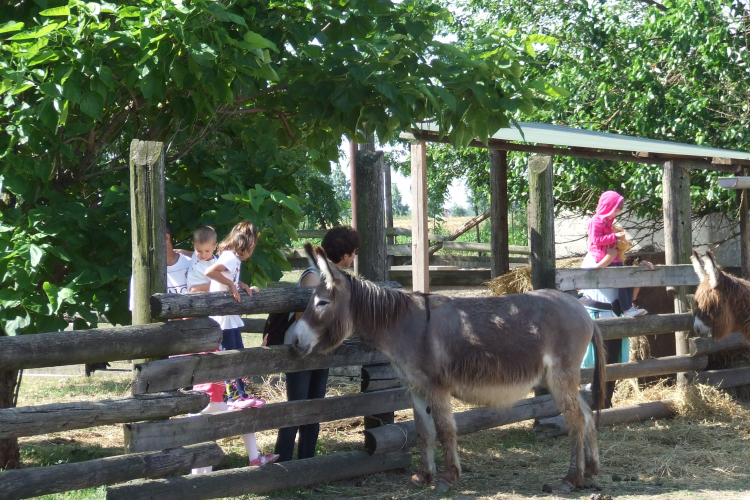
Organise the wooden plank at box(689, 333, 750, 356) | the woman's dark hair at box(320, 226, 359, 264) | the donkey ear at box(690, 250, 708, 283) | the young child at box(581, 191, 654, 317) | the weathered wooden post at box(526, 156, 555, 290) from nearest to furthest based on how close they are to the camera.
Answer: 1. the woman's dark hair at box(320, 226, 359, 264)
2. the weathered wooden post at box(526, 156, 555, 290)
3. the donkey ear at box(690, 250, 708, 283)
4. the young child at box(581, 191, 654, 317)
5. the wooden plank at box(689, 333, 750, 356)

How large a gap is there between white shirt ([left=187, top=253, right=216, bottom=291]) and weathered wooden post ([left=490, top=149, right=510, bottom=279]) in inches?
196

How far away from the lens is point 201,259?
16.4ft

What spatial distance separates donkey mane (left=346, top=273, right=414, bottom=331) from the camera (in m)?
5.04

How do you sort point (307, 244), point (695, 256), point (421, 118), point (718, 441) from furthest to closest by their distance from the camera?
point (695, 256) → point (718, 441) → point (421, 118) → point (307, 244)

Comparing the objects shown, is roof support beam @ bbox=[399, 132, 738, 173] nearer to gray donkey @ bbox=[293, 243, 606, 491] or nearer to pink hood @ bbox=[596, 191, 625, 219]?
pink hood @ bbox=[596, 191, 625, 219]

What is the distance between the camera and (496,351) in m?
5.18

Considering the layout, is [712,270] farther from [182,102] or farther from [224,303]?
[182,102]

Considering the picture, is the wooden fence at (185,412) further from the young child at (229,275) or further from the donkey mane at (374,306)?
the donkey mane at (374,306)

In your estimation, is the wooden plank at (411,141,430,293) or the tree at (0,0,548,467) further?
the wooden plank at (411,141,430,293)

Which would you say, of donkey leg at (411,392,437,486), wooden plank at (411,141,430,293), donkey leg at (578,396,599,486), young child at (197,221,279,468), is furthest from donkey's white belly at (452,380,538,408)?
wooden plank at (411,141,430,293)

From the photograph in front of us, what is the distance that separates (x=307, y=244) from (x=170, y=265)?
3.51 ft

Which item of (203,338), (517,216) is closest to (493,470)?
(203,338)

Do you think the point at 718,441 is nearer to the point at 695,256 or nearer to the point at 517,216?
the point at 695,256

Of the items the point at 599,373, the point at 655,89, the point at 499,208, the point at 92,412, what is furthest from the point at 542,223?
the point at 655,89
